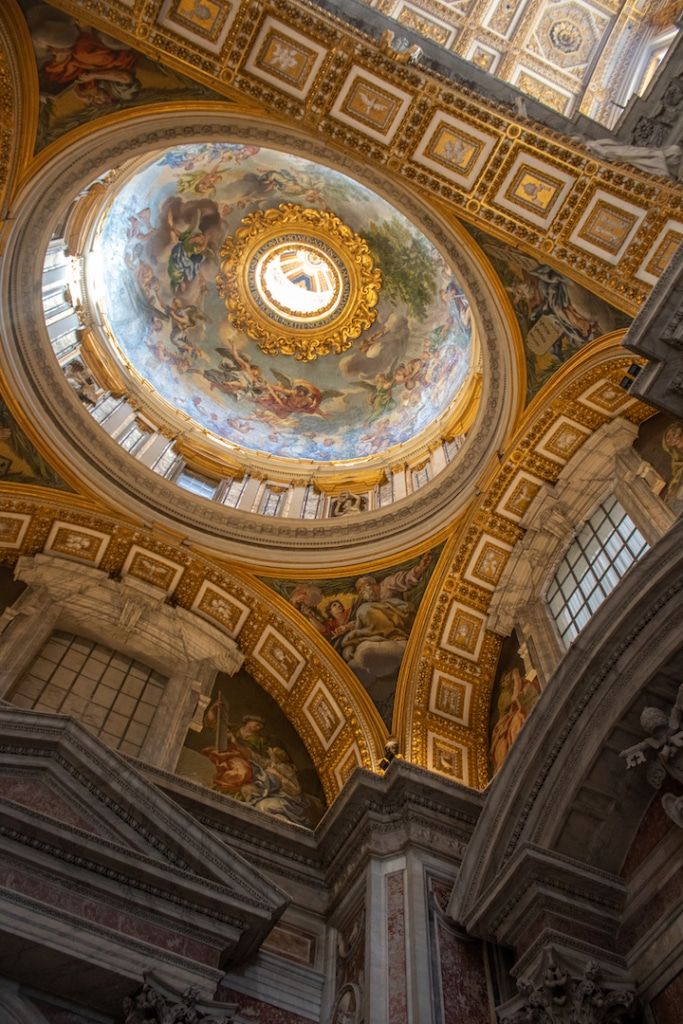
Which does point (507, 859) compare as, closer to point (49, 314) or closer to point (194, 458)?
point (194, 458)

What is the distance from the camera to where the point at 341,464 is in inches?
714

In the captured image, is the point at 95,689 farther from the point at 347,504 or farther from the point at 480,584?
the point at 480,584

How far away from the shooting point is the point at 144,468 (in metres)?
15.4

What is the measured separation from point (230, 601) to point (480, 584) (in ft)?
13.6

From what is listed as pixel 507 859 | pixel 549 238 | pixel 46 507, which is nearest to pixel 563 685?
pixel 507 859

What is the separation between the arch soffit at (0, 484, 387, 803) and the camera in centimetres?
1428

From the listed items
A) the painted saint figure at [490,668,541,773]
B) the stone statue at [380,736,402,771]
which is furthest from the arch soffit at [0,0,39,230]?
the painted saint figure at [490,668,541,773]

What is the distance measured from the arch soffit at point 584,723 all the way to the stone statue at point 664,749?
0.35 meters

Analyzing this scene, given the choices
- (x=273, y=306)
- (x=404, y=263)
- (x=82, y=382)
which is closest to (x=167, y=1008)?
(x=82, y=382)

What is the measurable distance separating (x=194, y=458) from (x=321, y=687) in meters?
5.27

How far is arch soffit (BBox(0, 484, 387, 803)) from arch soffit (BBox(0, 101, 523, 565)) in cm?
49

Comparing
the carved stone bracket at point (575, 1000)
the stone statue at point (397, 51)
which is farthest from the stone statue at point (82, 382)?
the carved stone bracket at point (575, 1000)

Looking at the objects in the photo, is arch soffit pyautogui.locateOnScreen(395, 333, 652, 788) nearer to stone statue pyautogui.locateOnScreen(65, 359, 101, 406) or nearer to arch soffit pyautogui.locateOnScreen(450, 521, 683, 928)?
arch soffit pyautogui.locateOnScreen(450, 521, 683, 928)

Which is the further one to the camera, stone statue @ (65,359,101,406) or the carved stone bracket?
stone statue @ (65,359,101,406)
